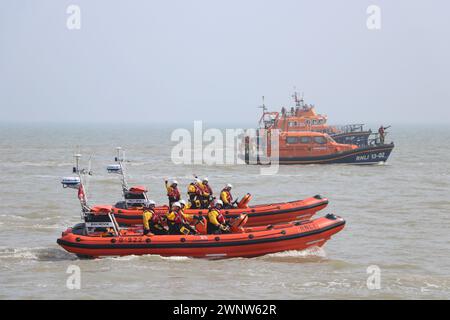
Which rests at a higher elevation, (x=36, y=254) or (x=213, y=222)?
(x=213, y=222)

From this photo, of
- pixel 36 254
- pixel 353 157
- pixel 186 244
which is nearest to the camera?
pixel 186 244

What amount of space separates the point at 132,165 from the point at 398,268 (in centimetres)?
2977

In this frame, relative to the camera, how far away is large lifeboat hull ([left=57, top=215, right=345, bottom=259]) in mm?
17203

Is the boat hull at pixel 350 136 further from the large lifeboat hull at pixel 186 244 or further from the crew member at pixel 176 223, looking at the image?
the crew member at pixel 176 223

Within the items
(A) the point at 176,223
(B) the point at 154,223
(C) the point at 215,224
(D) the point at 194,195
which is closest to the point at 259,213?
(D) the point at 194,195

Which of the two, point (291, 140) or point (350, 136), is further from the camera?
point (350, 136)

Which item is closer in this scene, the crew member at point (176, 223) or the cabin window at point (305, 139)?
the crew member at point (176, 223)

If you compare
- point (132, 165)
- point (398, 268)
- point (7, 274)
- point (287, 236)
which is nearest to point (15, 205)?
point (7, 274)

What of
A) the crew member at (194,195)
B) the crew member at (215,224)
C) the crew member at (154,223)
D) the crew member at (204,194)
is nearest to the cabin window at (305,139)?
the crew member at (204,194)

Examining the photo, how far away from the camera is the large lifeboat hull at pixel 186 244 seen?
1720cm

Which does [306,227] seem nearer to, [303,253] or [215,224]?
[303,253]

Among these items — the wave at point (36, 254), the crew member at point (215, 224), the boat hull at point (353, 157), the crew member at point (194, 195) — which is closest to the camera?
the crew member at point (215, 224)

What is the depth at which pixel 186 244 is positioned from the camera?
17234 millimetres
